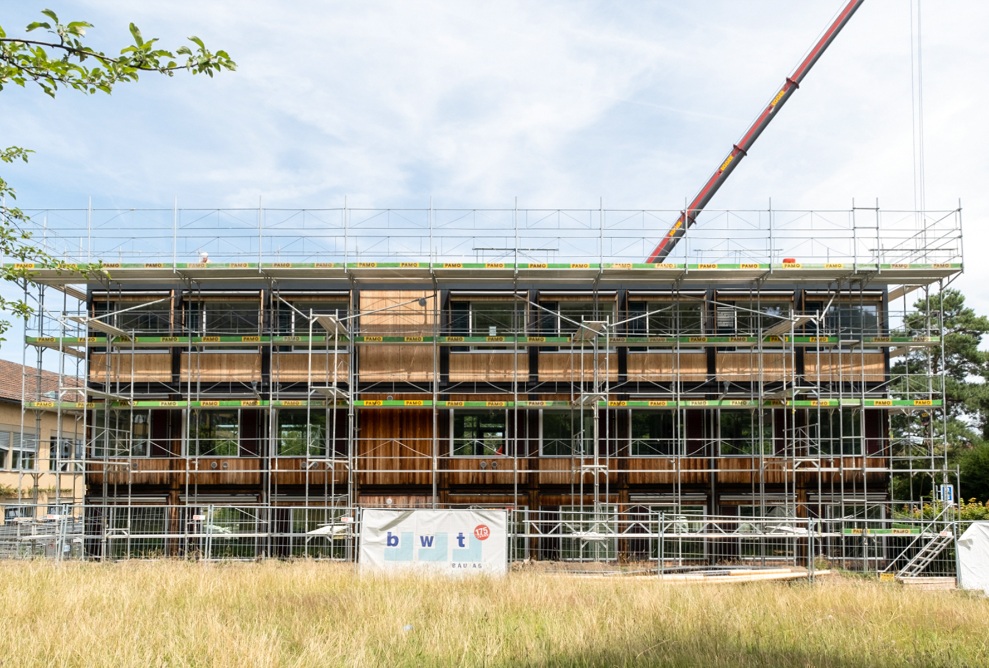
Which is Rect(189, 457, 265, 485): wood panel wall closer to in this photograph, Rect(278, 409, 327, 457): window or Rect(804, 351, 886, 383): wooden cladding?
Rect(278, 409, 327, 457): window

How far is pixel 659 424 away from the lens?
28391mm

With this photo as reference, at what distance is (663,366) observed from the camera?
28656 mm

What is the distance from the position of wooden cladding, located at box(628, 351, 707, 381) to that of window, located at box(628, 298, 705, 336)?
67 cm

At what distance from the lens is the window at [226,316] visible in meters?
29.0

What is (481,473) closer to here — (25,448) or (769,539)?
(769,539)

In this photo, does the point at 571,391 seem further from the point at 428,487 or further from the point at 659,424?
the point at 428,487

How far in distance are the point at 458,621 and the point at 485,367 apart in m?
15.8

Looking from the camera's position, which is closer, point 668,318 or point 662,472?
point 662,472


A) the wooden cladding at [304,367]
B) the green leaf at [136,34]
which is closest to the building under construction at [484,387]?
the wooden cladding at [304,367]

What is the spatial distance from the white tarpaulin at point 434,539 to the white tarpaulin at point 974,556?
9855 millimetres

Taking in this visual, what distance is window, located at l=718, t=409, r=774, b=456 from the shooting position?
92.6 ft

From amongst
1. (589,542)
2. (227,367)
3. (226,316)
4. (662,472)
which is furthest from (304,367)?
(662,472)

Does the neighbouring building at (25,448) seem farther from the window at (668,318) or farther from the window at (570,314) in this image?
the window at (668,318)

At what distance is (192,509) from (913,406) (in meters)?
20.9
